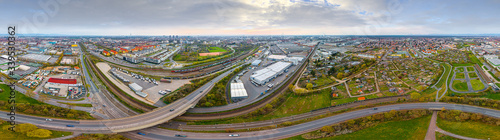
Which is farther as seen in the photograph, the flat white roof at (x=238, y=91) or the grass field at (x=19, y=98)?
the flat white roof at (x=238, y=91)

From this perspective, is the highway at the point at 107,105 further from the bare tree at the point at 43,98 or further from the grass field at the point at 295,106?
the grass field at the point at 295,106

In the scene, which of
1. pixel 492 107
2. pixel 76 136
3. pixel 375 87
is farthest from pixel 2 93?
pixel 492 107

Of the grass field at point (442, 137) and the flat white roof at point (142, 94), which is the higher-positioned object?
the flat white roof at point (142, 94)

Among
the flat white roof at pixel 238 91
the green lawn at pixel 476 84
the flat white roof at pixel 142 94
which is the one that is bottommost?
the flat white roof at pixel 142 94

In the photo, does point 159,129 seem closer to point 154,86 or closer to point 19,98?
point 154,86

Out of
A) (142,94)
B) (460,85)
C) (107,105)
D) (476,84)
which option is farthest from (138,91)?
(476,84)

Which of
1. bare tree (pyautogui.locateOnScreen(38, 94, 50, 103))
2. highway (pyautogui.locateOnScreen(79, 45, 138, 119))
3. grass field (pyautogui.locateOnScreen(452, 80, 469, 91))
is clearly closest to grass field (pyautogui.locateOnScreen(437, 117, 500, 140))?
grass field (pyautogui.locateOnScreen(452, 80, 469, 91))

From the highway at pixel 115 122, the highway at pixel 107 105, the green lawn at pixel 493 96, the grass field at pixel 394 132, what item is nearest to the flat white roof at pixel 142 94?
the highway at pixel 107 105
